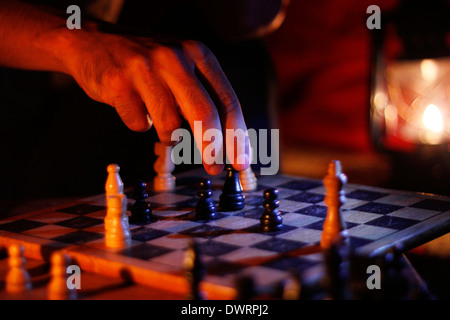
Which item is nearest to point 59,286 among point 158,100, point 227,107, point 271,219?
point 271,219

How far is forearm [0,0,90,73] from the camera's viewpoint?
2244 mm

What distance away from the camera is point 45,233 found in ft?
6.02

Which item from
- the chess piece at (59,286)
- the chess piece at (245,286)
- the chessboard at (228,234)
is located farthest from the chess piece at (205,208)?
the chess piece at (245,286)

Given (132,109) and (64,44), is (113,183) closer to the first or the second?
(132,109)

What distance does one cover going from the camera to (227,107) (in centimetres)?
199

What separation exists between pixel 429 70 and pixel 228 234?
9.53 feet

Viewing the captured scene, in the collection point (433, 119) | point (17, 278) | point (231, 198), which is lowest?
point (17, 278)

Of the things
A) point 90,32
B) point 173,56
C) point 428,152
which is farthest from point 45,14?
point 428,152

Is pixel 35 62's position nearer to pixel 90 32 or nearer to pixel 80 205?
pixel 90 32

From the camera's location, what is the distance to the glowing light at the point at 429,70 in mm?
4109

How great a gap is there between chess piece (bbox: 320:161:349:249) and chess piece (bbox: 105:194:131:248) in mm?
539

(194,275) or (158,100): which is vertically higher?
(158,100)

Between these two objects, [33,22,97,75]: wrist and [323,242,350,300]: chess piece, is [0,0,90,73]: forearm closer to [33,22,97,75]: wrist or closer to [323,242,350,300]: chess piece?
[33,22,97,75]: wrist
